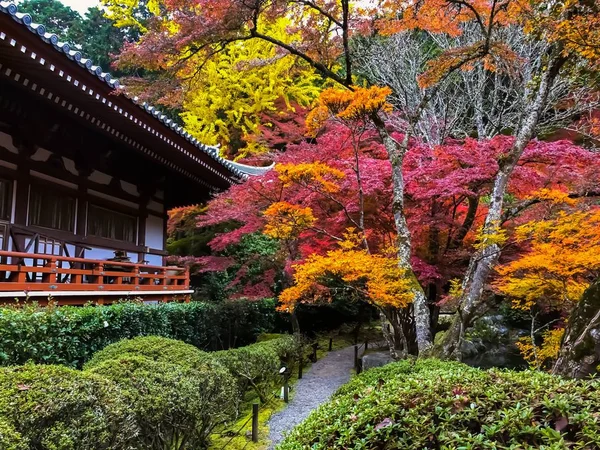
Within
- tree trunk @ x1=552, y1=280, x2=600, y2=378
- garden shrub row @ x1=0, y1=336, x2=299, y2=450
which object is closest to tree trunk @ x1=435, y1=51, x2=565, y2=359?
tree trunk @ x1=552, y1=280, x2=600, y2=378

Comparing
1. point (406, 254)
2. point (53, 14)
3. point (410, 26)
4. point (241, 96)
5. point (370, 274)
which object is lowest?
point (370, 274)

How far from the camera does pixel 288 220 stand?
7.59 metres

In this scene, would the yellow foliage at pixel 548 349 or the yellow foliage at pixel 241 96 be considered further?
the yellow foliage at pixel 241 96

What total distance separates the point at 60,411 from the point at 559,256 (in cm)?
572

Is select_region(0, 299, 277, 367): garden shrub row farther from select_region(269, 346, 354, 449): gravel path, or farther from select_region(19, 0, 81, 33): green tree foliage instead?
select_region(19, 0, 81, 33): green tree foliage

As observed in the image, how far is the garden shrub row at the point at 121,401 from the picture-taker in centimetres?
245

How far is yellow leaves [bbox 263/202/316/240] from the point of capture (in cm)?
734

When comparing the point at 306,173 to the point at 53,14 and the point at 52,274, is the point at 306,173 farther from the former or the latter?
the point at 53,14

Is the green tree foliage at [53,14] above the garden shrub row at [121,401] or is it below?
above

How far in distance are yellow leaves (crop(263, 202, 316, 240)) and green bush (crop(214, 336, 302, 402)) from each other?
2.09 meters

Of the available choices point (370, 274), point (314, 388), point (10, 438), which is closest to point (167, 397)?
point (10, 438)

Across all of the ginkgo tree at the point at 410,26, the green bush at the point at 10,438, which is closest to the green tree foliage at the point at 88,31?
the ginkgo tree at the point at 410,26

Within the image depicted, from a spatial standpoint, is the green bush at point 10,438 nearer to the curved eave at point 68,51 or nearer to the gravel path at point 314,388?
the curved eave at point 68,51

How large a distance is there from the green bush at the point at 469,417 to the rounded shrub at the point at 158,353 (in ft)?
8.92
